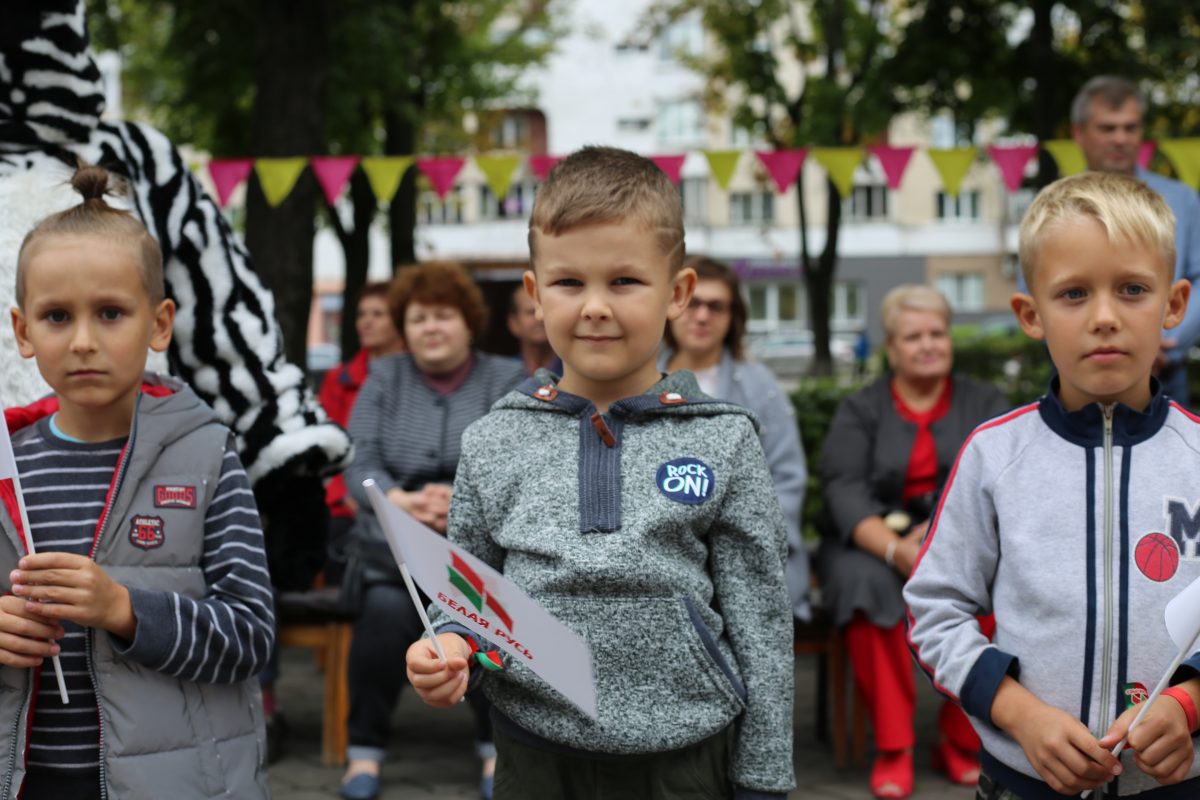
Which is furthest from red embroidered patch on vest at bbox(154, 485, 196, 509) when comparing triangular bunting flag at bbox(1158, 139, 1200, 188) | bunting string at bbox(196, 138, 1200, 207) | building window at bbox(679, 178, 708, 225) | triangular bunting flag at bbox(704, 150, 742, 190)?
building window at bbox(679, 178, 708, 225)

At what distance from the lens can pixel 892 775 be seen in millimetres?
4664

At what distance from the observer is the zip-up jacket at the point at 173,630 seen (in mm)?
2229

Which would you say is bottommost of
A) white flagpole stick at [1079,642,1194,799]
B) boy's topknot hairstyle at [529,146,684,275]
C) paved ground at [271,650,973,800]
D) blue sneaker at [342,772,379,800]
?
paved ground at [271,650,973,800]

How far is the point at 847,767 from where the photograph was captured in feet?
16.6

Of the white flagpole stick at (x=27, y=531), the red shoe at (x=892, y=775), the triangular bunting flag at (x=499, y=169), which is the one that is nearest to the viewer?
the white flagpole stick at (x=27, y=531)

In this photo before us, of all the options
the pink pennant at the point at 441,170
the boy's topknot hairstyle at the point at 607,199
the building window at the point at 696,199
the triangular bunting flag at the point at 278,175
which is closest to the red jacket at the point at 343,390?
the triangular bunting flag at the point at 278,175

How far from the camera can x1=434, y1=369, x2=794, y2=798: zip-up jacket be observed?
88.3 inches

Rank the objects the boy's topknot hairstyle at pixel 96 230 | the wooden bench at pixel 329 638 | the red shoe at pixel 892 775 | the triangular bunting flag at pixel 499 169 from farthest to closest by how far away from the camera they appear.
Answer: the triangular bunting flag at pixel 499 169
the wooden bench at pixel 329 638
the red shoe at pixel 892 775
the boy's topknot hairstyle at pixel 96 230

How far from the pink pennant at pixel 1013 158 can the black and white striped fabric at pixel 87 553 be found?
18.0 feet

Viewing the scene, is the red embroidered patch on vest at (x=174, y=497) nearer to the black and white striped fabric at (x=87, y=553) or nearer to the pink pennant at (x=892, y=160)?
the black and white striped fabric at (x=87, y=553)

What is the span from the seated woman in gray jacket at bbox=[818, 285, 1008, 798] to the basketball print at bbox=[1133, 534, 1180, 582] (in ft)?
8.24

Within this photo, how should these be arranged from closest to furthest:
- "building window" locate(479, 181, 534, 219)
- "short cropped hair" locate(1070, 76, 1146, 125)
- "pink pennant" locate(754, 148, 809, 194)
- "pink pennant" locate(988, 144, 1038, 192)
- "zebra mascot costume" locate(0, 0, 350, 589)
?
"zebra mascot costume" locate(0, 0, 350, 589)
"short cropped hair" locate(1070, 76, 1146, 125)
"pink pennant" locate(988, 144, 1038, 192)
"pink pennant" locate(754, 148, 809, 194)
"building window" locate(479, 181, 534, 219)

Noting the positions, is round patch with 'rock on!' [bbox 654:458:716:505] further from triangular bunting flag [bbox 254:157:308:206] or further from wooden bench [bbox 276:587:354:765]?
triangular bunting flag [bbox 254:157:308:206]

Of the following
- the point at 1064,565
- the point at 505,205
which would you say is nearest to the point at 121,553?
the point at 1064,565
